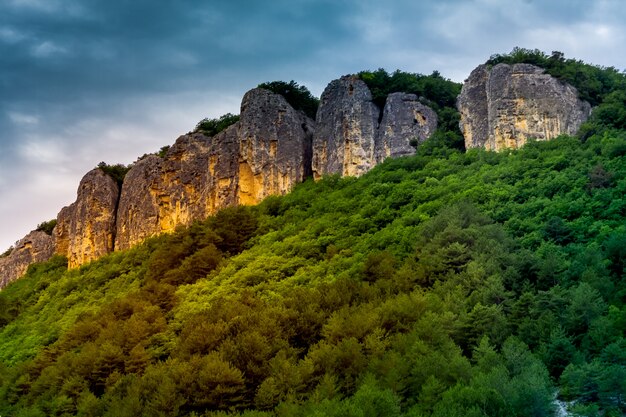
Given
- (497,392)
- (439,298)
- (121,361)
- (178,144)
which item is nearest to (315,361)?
(439,298)

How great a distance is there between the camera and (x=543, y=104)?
45250mm

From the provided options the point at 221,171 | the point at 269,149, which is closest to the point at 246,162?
the point at 269,149

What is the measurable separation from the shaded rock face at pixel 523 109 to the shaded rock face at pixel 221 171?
567 inches

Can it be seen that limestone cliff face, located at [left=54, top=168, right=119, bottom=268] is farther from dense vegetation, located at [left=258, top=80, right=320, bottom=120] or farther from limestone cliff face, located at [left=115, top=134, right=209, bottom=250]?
dense vegetation, located at [left=258, top=80, right=320, bottom=120]

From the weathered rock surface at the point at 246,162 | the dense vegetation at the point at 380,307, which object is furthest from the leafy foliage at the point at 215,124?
the dense vegetation at the point at 380,307

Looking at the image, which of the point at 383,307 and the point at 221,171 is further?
the point at 221,171

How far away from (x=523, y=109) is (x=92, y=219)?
38821mm

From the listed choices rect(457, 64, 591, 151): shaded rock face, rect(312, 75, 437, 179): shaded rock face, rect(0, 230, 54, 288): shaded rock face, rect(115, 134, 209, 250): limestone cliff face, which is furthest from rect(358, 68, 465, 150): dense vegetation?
rect(0, 230, 54, 288): shaded rock face

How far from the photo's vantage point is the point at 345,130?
52656 millimetres

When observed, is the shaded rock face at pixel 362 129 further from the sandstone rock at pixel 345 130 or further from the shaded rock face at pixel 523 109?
the shaded rock face at pixel 523 109

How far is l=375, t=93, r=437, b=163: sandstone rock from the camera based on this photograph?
5106 centimetres

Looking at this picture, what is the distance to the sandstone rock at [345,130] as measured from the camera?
5203 cm

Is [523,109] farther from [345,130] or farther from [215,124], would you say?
[215,124]

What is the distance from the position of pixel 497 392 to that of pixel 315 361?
8.38 meters
